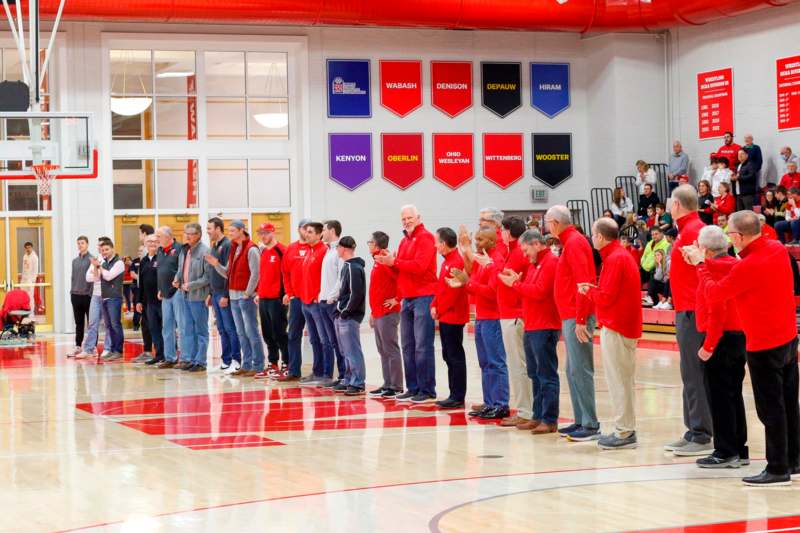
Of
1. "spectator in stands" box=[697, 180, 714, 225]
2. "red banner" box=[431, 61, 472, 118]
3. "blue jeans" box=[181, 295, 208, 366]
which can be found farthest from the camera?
"red banner" box=[431, 61, 472, 118]

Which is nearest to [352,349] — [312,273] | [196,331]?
[312,273]

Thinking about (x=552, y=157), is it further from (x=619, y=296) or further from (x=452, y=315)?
(x=619, y=296)

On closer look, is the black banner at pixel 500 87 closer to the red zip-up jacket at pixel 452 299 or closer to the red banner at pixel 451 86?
the red banner at pixel 451 86

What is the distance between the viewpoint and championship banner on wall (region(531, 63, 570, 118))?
92.2 ft

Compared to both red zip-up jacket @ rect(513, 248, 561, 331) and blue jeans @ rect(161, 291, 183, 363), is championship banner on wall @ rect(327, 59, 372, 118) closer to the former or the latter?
blue jeans @ rect(161, 291, 183, 363)

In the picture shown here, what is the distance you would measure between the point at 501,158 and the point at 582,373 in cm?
1853

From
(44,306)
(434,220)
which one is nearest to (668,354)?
(434,220)

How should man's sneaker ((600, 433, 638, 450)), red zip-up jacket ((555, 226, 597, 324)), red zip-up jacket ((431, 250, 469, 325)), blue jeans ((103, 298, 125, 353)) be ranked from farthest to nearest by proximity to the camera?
blue jeans ((103, 298, 125, 353)) → red zip-up jacket ((431, 250, 469, 325)) → red zip-up jacket ((555, 226, 597, 324)) → man's sneaker ((600, 433, 638, 450))

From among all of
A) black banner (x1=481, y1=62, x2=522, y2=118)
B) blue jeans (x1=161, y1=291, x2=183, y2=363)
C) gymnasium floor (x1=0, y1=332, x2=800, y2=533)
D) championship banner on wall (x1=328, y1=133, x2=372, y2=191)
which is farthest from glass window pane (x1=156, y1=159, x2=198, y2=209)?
gymnasium floor (x1=0, y1=332, x2=800, y2=533)

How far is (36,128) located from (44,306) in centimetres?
1007

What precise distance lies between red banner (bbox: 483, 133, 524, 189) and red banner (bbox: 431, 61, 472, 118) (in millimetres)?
949

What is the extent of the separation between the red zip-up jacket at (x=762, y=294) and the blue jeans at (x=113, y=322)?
12.2m

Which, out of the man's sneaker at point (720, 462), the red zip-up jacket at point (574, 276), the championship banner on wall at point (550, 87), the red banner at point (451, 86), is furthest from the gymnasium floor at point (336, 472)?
the championship banner on wall at point (550, 87)

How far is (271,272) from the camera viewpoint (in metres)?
15.0
